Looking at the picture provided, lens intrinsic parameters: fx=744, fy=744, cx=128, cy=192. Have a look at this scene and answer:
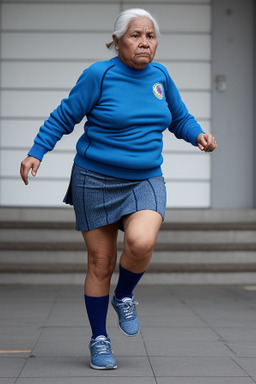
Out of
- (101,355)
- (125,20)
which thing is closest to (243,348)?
(101,355)

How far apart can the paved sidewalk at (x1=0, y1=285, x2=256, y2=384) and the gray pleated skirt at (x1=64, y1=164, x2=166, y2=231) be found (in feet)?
2.51

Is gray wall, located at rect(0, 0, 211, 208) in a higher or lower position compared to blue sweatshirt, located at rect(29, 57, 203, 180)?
higher

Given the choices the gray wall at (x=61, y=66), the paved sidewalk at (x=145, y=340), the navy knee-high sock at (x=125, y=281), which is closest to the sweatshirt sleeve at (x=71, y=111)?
the navy knee-high sock at (x=125, y=281)

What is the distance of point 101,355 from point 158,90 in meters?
1.35

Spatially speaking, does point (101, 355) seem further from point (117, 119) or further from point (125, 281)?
point (117, 119)

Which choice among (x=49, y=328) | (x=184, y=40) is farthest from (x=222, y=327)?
(x=184, y=40)

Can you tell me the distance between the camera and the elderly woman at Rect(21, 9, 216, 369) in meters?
3.58

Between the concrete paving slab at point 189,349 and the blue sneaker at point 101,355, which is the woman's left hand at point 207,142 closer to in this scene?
the blue sneaker at point 101,355

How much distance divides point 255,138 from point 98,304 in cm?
608

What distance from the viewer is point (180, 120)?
157 inches

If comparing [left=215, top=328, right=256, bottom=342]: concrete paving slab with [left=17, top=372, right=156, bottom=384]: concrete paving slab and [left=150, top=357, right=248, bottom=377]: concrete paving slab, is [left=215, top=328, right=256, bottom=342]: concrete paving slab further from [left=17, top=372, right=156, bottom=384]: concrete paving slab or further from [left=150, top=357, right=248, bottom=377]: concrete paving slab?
[left=17, top=372, right=156, bottom=384]: concrete paving slab

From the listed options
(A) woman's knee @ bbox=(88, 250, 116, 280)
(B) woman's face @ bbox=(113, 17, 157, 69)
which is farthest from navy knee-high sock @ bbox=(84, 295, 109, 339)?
(B) woman's face @ bbox=(113, 17, 157, 69)

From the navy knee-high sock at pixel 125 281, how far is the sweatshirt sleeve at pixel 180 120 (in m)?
0.76

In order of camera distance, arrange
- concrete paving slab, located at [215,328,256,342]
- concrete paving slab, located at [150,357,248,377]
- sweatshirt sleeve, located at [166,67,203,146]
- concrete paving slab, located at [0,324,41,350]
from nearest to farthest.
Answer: concrete paving slab, located at [150,357,248,377] → sweatshirt sleeve, located at [166,67,203,146] → concrete paving slab, located at [0,324,41,350] → concrete paving slab, located at [215,328,256,342]
